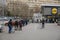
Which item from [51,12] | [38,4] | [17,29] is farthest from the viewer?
[38,4]

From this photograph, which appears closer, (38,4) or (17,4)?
(17,4)

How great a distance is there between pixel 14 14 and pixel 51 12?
43.3ft

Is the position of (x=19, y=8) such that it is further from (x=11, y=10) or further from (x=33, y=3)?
(x=33, y=3)

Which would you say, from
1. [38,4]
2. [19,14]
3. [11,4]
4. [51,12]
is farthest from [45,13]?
[38,4]

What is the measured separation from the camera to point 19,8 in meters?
89.0

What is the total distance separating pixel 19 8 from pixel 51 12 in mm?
11543

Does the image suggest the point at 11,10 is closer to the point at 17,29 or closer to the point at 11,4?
the point at 11,4

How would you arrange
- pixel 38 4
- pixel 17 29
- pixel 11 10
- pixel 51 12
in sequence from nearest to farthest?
1. pixel 17 29
2. pixel 51 12
3. pixel 11 10
4. pixel 38 4

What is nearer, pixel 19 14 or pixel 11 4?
pixel 19 14

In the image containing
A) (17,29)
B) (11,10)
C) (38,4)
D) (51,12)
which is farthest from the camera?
(38,4)

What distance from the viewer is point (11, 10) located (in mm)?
92375

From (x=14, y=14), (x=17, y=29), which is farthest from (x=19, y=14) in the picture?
(x=17, y=29)

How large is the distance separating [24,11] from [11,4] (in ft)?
25.6

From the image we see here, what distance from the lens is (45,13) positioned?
87.6 m
